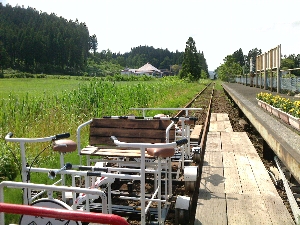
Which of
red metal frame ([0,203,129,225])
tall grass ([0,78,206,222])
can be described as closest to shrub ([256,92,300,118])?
tall grass ([0,78,206,222])

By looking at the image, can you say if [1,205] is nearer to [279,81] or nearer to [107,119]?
[107,119]

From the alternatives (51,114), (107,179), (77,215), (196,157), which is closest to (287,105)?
(196,157)

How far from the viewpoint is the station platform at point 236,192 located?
149 inches

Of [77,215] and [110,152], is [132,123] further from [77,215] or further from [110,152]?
[77,215]

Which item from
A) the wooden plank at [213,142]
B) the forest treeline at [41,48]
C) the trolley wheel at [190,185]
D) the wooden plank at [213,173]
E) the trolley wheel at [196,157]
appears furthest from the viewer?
the forest treeline at [41,48]

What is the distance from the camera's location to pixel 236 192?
4578 millimetres

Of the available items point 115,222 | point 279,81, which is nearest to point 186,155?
point 115,222

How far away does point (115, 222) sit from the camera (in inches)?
64.6

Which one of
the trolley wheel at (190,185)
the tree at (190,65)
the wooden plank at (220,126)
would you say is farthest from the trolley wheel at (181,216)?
the tree at (190,65)

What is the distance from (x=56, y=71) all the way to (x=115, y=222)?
110162mm

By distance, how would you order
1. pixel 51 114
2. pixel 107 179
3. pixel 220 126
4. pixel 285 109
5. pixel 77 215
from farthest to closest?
1. pixel 220 126
2. pixel 51 114
3. pixel 285 109
4. pixel 107 179
5. pixel 77 215

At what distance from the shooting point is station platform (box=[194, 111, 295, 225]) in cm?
378

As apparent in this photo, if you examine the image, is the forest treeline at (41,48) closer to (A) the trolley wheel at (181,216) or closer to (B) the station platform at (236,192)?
(B) the station platform at (236,192)

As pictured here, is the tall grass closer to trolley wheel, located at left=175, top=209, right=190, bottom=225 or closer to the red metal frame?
trolley wheel, located at left=175, top=209, right=190, bottom=225
